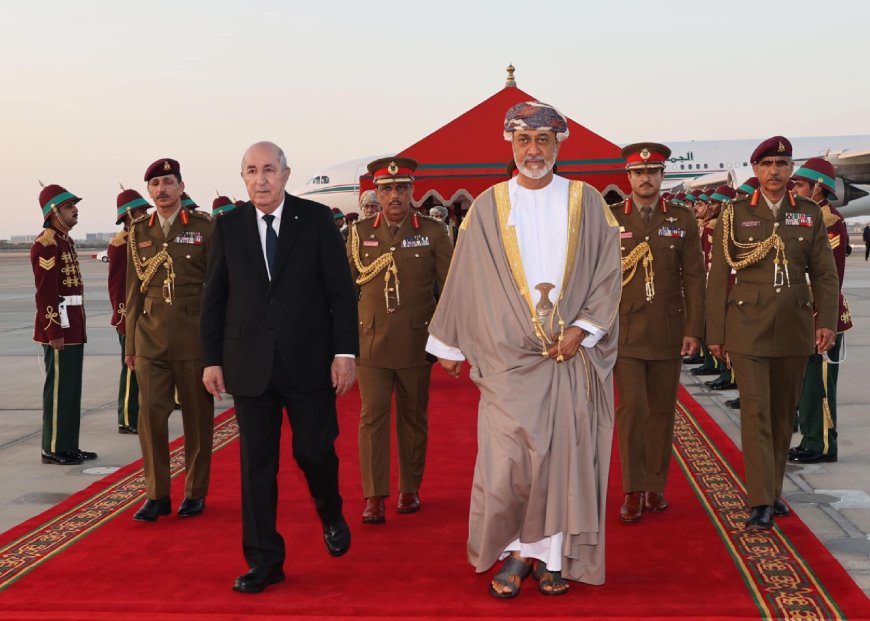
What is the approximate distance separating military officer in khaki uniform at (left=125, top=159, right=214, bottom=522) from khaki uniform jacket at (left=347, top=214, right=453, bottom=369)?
2.94ft

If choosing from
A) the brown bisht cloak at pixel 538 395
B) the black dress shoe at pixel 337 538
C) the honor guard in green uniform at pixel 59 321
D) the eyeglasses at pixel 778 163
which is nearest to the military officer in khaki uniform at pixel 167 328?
the black dress shoe at pixel 337 538

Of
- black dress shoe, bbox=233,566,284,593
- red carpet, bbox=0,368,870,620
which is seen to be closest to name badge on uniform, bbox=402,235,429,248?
red carpet, bbox=0,368,870,620

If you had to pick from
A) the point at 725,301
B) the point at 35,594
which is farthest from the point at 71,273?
the point at 725,301

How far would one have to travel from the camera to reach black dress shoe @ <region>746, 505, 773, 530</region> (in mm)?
4387

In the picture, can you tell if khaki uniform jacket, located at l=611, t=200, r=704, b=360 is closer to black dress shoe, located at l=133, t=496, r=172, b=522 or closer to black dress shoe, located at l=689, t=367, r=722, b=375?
black dress shoe, located at l=133, t=496, r=172, b=522

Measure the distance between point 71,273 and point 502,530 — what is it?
3.87 meters

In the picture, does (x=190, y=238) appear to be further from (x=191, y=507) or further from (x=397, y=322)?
(x=191, y=507)

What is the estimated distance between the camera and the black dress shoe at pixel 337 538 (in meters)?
3.95

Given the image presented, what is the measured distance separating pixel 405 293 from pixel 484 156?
4.05 meters

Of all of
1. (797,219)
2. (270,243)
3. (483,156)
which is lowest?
(270,243)

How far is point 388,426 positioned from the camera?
490cm

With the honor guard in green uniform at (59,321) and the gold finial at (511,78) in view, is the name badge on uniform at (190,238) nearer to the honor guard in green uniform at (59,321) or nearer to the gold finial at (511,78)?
the honor guard in green uniform at (59,321)

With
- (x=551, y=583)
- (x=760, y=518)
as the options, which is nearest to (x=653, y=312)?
(x=760, y=518)

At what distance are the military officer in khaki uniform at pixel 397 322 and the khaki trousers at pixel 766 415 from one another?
1.64 meters
